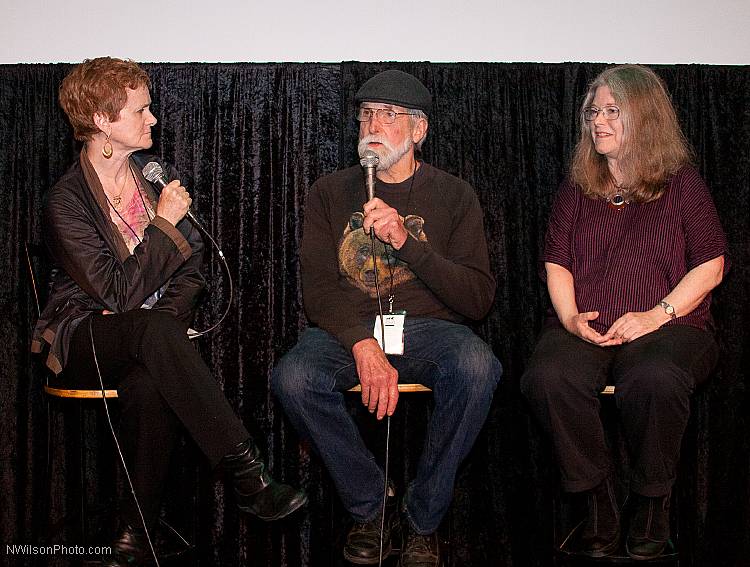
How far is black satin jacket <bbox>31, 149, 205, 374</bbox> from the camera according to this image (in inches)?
98.2

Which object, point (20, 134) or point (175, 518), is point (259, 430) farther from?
point (20, 134)

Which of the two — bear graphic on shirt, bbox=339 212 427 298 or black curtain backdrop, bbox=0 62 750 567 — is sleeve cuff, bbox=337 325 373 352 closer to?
bear graphic on shirt, bbox=339 212 427 298

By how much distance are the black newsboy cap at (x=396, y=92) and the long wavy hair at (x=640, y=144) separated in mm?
556

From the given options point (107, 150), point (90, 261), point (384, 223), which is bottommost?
point (90, 261)

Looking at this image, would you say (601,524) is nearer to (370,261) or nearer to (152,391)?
(370,261)

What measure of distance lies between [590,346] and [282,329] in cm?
113

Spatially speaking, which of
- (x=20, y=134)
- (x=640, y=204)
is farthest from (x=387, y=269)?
(x=20, y=134)

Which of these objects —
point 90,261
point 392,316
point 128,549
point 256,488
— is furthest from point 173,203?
point 128,549

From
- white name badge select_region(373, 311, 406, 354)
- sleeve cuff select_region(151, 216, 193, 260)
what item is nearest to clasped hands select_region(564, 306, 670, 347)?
white name badge select_region(373, 311, 406, 354)

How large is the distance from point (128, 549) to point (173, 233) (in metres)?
0.88

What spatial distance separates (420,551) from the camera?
238 cm

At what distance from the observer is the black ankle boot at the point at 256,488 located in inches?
91.9

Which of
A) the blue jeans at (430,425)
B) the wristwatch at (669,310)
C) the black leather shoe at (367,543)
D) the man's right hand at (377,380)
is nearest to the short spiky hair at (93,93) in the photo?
the blue jeans at (430,425)

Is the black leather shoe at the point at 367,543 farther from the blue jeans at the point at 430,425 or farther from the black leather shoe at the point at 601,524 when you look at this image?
the black leather shoe at the point at 601,524
